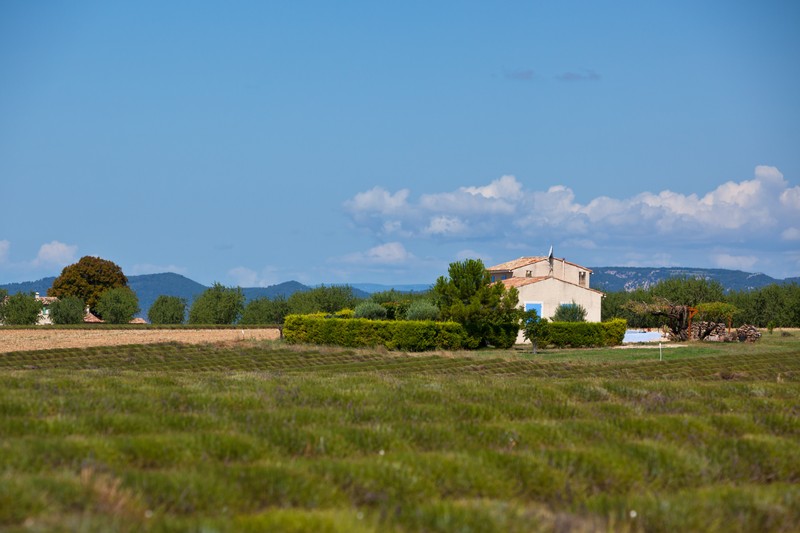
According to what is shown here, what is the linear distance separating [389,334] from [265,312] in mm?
75845

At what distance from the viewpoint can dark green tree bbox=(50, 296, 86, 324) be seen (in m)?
116

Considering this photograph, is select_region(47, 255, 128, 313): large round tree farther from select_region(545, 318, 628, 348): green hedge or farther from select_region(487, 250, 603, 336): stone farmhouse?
select_region(545, 318, 628, 348): green hedge

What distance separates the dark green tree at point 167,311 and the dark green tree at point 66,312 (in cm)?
1432

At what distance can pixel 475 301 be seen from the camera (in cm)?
5709

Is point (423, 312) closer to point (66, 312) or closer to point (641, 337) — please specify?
point (641, 337)

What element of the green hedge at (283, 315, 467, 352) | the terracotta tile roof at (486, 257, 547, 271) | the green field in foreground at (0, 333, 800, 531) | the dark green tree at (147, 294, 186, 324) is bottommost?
the green field in foreground at (0, 333, 800, 531)

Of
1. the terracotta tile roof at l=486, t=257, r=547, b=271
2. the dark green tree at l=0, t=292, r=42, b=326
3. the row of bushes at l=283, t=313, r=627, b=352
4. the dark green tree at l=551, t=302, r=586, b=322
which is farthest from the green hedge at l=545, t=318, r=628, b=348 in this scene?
the dark green tree at l=0, t=292, r=42, b=326

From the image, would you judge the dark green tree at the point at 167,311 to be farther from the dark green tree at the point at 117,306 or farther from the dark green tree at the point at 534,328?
the dark green tree at the point at 534,328

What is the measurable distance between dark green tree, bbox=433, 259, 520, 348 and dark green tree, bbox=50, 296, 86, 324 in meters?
74.8

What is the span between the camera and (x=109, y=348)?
165 ft

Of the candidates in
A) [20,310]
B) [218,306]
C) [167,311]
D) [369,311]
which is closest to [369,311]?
[369,311]

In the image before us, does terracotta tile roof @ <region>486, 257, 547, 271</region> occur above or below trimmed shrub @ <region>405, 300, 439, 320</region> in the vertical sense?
above

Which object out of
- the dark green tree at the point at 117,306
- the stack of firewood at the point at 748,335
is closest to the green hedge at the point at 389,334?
the stack of firewood at the point at 748,335

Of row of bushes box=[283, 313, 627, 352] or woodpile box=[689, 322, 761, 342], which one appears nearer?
row of bushes box=[283, 313, 627, 352]
